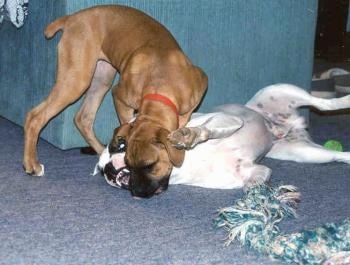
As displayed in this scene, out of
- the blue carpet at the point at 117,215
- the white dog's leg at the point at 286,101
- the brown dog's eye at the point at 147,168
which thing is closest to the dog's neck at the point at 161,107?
the brown dog's eye at the point at 147,168

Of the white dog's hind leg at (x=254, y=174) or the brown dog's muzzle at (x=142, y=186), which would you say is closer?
the brown dog's muzzle at (x=142, y=186)

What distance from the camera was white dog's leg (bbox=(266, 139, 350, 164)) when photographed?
3.61 meters

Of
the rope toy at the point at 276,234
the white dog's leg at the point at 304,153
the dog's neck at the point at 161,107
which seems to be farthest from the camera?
the white dog's leg at the point at 304,153

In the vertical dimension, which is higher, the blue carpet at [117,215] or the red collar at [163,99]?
the red collar at [163,99]

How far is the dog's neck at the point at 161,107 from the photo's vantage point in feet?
10.2

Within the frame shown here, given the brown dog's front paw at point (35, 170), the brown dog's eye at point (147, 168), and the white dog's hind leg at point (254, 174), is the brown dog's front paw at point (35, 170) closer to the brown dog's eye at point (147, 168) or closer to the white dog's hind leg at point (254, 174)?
the brown dog's eye at point (147, 168)

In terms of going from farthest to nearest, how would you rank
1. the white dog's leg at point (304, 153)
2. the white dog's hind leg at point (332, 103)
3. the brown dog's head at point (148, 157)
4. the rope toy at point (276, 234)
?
1. the white dog's hind leg at point (332, 103)
2. the white dog's leg at point (304, 153)
3. the brown dog's head at point (148, 157)
4. the rope toy at point (276, 234)

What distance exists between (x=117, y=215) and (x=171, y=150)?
378 mm

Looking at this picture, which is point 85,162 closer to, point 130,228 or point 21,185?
point 21,185

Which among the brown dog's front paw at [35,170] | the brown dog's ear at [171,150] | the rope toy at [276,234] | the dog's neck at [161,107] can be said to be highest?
the dog's neck at [161,107]

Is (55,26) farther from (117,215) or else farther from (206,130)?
(117,215)

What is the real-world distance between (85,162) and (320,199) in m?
1.34

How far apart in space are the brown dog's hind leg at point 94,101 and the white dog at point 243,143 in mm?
427

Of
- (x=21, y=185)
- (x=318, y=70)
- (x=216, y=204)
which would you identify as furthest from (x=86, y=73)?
(x=318, y=70)
